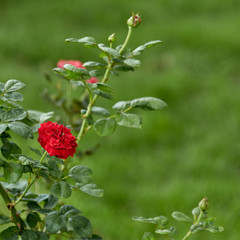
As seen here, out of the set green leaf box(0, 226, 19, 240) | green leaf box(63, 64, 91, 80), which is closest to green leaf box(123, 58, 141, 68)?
green leaf box(63, 64, 91, 80)

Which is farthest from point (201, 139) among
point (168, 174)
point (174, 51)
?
point (174, 51)

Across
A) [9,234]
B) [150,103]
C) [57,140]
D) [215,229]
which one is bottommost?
[9,234]

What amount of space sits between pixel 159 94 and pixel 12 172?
8.61ft

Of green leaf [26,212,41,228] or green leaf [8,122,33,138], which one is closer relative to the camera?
green leaf [8,122,33,138]

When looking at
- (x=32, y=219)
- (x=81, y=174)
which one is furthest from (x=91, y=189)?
(x=32, y=219)

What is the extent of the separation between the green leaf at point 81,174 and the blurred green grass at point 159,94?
1.31m

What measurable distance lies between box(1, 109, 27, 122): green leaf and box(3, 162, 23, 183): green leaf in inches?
Answer: 3.6

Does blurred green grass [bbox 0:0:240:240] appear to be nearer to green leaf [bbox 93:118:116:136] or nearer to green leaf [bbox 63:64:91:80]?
green leaf [bbox 93:118:116:136]

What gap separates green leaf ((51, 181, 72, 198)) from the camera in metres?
0.93

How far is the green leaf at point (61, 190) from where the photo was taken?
3.06ft

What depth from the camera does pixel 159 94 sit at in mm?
3475

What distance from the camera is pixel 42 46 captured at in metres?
4.11

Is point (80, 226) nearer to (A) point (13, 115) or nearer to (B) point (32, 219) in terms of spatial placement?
(B) point (32, 219)

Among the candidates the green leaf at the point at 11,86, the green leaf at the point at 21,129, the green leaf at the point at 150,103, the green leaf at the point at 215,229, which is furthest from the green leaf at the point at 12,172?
the green leaf at the point at 215,229
